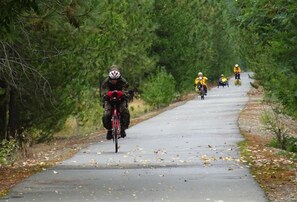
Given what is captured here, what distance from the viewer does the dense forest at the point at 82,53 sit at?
13.9 meters

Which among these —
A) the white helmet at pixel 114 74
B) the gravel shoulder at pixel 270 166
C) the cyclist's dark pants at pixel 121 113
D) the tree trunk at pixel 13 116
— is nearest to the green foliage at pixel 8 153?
the cyclist's dark pants at pixel 121 113

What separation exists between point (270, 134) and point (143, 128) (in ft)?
15.2

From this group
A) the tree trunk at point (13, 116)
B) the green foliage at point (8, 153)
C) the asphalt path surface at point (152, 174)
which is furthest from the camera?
the tree trunk at point (13, 116)

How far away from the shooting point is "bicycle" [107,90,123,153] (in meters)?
17.6

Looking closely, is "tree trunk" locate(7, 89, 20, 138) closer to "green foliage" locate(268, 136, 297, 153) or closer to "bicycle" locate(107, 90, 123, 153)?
"bicycle" locate(107, 90, 123, 153)

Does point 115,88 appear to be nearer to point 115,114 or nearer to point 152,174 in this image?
point 115,114

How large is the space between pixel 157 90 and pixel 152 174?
28983 mm

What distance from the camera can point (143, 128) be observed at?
86.6ft

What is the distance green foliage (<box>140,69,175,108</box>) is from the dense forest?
0.08 metres

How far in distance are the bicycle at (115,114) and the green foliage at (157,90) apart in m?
24.0

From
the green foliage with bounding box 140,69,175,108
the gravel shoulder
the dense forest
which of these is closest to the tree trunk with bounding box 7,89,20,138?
the dense forest

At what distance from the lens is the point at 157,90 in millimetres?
42094

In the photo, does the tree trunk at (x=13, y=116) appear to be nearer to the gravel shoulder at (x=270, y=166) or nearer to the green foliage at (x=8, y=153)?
the green foliage at (x=8, y=153)

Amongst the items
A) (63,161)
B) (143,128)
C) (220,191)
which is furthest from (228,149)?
(143,128)
